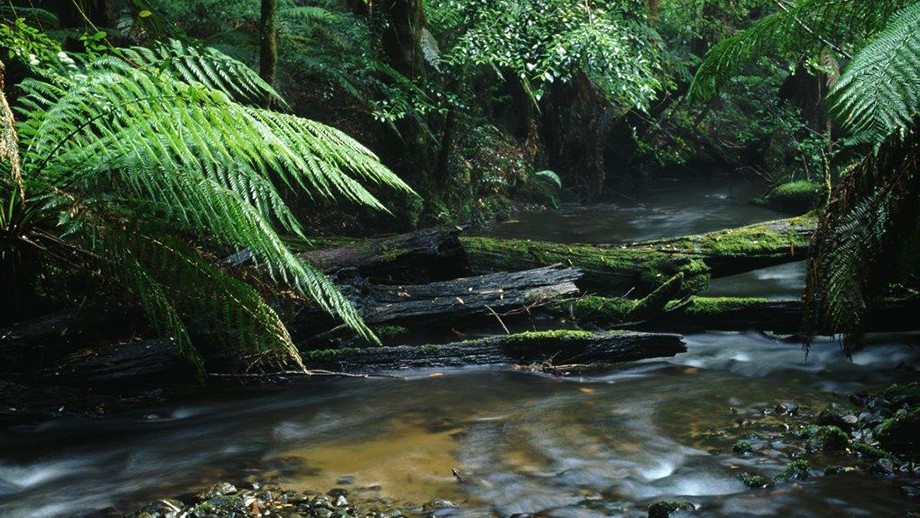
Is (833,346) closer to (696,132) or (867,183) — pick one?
(867,183)

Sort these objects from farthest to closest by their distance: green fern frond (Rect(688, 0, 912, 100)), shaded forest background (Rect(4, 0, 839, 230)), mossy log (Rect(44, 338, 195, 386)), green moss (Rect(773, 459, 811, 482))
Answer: shaded forest background (Rect(4, 0, 839, 230)) < mossy log (Rect(44, 338, 195, 386)) < green fern frond (Rect(688, 0, 912, 100)) < green moss (Rect(773, 459, 811, 482))

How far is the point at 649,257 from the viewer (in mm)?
5586

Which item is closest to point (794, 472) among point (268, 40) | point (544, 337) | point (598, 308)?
point (544, 337)

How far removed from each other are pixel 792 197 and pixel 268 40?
24.8ft

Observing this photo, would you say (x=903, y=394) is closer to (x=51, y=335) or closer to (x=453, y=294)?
(x=453, y=294)

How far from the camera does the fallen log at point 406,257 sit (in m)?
4.79

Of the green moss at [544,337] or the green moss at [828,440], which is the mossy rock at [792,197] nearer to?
the green moss at [544,337]

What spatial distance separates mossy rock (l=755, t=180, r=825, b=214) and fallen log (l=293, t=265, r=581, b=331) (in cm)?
615

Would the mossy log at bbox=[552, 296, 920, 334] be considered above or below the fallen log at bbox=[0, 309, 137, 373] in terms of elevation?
below

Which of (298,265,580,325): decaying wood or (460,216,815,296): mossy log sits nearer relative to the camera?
(298,265,580,325): decaying wood

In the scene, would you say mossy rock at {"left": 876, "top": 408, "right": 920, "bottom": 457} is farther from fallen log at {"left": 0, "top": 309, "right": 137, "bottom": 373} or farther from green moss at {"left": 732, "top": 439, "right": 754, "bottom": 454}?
Result: fallen log at {"left": 0, "top": 309, "right": 137, "bottom": 373}

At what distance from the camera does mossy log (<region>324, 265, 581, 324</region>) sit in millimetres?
4484

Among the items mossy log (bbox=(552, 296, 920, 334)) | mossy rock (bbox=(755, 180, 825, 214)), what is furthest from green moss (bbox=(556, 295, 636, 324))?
mossy rock (bbox=(755, 180, 825, 214))

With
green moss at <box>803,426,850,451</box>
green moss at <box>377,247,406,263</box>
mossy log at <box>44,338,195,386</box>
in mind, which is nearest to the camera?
green moss at <box>803,426,850,451</box>
